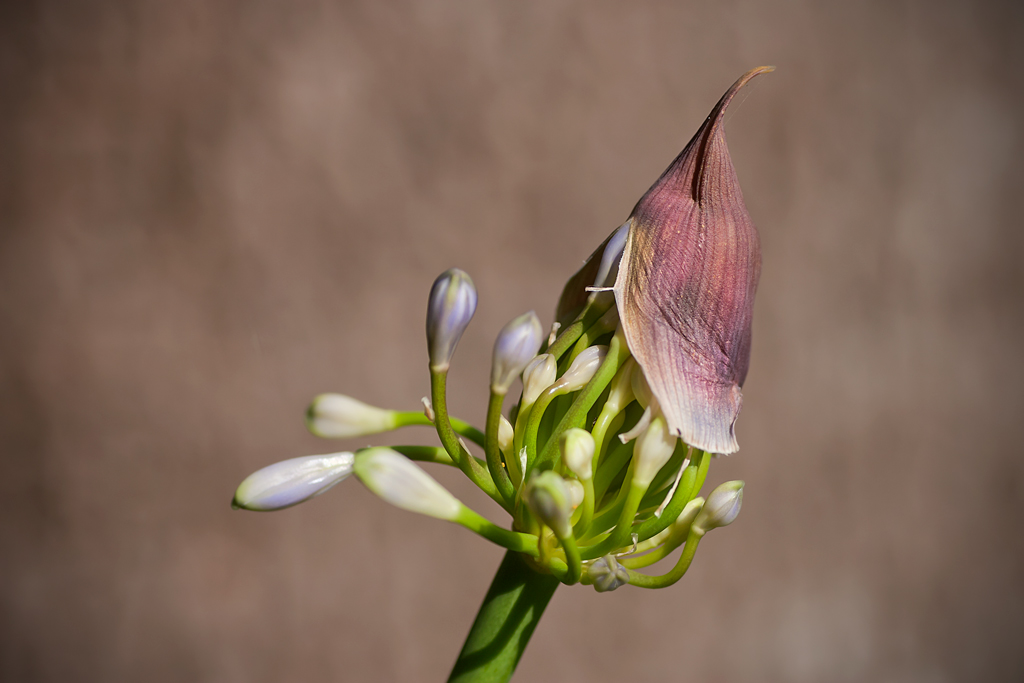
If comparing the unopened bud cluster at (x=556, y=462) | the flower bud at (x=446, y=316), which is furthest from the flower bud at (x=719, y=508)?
the flower bud at (x=446, y=316)

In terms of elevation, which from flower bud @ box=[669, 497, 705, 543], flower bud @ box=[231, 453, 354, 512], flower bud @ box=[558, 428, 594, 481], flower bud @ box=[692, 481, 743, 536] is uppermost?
flower bud @ box=[558, 428, 594, 481]

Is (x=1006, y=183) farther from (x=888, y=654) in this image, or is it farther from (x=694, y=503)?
(x=694, y=503)

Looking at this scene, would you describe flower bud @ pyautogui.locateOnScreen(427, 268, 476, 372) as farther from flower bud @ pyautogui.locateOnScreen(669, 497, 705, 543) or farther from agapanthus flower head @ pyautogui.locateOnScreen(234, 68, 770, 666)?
flower bud @ pyautogui.locateOnScreen(669, 497, 705, 543)

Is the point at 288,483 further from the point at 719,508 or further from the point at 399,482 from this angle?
the point at 719,508

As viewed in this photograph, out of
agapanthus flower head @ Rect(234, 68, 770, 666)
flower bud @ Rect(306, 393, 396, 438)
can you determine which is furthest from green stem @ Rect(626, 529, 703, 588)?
flower bud @ Rect(306, 393, 396, 438)

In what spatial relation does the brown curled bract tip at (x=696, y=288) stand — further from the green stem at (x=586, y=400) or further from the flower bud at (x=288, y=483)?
the flower bud at (x=288, y=483)

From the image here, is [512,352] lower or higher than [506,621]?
higher

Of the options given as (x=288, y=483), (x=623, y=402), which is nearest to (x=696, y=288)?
(x=623, y=402)

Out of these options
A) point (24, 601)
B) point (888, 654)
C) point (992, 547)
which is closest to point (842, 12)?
point (992, 547)
